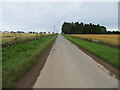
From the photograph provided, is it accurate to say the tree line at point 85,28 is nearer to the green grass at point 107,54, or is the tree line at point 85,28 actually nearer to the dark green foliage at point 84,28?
the dark green foliage at point 84,28

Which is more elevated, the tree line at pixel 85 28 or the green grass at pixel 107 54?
the tree line at pixel 85 28

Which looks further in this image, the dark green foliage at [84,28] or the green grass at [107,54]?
the dark green foliage at [84,28]

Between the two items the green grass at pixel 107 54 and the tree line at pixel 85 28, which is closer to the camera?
the green grass at pixel 107 54

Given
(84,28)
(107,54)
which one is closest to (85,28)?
(84,28)

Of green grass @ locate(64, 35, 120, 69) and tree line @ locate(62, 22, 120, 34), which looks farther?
tree line @ locate(62, 22, 120, 34)

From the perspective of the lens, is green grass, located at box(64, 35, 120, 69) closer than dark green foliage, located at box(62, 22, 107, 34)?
Yes

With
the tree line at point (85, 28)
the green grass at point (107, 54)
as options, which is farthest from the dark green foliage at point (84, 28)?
the green grass at point (107, 54)

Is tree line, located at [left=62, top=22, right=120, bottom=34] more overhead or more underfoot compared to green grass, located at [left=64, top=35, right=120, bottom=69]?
more overhead

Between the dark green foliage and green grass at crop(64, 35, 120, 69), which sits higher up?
the dark green foliage

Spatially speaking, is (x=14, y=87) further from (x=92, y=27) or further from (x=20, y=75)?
(x=92, y=27)

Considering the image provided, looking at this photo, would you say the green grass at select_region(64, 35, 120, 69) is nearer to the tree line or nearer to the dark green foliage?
the tree line

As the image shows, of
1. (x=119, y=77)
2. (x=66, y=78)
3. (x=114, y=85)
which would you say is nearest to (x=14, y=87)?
(x=66, y=78)

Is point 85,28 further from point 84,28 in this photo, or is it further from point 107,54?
point 107,54

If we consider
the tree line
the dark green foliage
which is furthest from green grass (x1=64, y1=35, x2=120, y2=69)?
the dark green foliage
